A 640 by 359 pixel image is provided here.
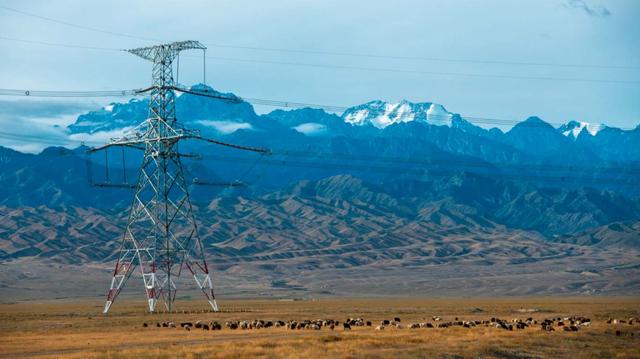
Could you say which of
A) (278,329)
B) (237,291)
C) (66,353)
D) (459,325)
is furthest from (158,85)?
(237,291)

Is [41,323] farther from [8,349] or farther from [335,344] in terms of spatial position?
[335,344]

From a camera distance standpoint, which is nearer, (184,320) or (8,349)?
(8,349)

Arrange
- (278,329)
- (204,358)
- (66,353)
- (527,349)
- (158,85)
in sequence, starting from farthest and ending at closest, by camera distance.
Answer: (158,85) → (278,329) → (527,349) → (66,353) → (204,358)

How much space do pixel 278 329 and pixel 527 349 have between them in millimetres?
20211

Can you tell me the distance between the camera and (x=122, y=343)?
52.1 meters

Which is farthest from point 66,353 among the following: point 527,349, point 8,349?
point 527,349

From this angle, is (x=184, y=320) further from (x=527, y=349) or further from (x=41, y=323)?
(x=527, y=349)

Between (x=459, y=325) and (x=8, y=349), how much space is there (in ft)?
108

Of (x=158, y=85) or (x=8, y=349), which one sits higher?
(x=158, y=85)

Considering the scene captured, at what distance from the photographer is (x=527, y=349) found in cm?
4962

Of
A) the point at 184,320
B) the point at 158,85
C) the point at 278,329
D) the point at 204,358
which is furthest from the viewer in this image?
the point at 158,85

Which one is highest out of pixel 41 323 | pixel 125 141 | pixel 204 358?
pixel 125 141

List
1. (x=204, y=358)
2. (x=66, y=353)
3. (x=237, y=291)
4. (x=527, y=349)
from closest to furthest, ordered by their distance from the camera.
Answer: (x=204, y=358)
(x=66, y=353)
(x=527, y=349)
(x=237, y=291)

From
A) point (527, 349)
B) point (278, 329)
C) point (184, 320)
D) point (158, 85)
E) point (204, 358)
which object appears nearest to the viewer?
point (204, 358)
